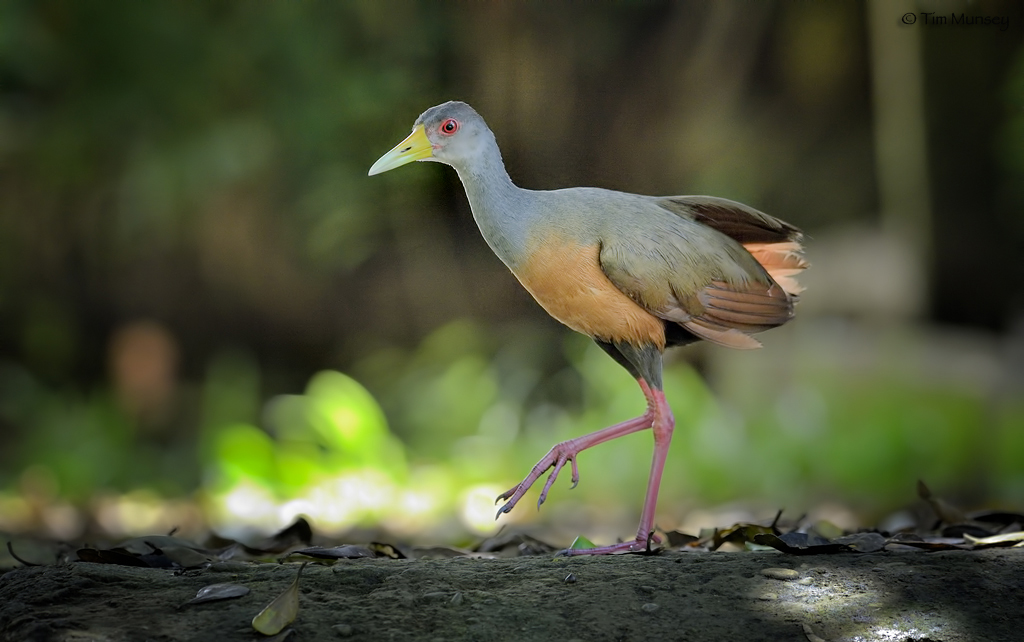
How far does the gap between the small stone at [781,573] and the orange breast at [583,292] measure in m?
0.76

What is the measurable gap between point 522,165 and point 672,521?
2.41 meters

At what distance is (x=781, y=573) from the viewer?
227 centimetres

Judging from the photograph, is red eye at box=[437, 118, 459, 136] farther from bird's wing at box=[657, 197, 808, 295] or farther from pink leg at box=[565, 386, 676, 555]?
pink leg at box=[565, 386, 676, 555]

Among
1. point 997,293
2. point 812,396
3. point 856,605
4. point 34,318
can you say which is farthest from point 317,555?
point 34,318

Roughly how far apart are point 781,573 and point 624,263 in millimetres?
898

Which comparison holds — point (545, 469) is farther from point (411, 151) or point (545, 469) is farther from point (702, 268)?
point (411, 151)

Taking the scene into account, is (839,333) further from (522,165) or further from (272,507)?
(272,507)

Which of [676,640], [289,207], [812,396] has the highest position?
[289,207]

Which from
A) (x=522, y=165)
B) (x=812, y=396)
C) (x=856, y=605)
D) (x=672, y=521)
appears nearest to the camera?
(x=856, y=605)

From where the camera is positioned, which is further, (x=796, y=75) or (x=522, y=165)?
(x=796, y=75)

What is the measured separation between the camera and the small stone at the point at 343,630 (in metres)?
1.97

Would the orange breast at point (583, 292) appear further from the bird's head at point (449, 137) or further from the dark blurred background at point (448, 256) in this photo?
the dark blurred background at point (448, 256)

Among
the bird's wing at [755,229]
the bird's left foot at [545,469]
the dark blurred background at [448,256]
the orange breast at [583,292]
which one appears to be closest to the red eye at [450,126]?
the orange breast at [583,292]

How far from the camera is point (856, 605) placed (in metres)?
2.11
